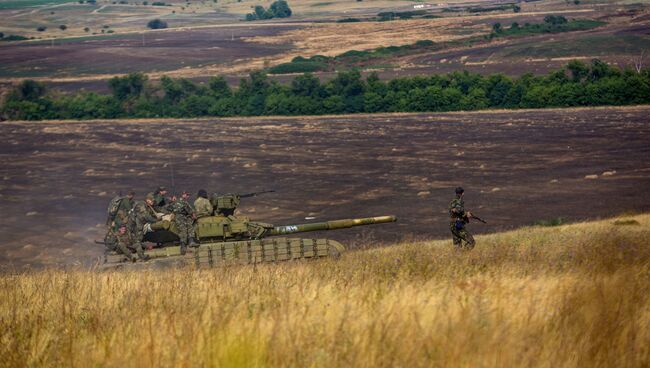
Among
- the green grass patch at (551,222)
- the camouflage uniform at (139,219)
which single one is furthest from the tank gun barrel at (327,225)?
the green grass patch at (551,222)

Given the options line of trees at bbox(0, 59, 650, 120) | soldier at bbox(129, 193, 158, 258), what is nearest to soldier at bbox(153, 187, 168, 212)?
soldier at bbox(129, 193, 158, 258)

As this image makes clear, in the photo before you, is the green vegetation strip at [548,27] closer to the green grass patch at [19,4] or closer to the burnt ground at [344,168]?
the burnt ground at [344,168]

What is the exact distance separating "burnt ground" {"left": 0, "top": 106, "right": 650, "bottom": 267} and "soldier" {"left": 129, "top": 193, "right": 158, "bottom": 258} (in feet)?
38.4

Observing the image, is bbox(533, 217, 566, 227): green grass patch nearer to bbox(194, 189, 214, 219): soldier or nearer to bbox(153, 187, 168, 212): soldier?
bbox(194, 189, 214, 219): soldier

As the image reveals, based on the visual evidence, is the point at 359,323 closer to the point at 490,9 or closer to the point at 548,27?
the point at 548,27

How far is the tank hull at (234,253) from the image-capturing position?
2077 cm

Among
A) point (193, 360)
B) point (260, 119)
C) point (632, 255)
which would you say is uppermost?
point (193, 360)

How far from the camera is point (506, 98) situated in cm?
8575

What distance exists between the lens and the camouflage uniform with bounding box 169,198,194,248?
2109 centimetres

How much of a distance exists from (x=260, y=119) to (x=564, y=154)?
38.3 metres

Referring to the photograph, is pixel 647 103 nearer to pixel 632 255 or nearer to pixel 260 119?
pixel 260 119

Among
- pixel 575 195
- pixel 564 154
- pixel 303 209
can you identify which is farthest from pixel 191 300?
pixel 564 154

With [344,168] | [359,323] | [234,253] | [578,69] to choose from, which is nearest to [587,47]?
[578,69]

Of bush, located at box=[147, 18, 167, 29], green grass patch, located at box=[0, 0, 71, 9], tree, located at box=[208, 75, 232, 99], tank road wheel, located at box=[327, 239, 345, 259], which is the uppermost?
tank road wheel, located at box=[327, 239, 345, 259]
